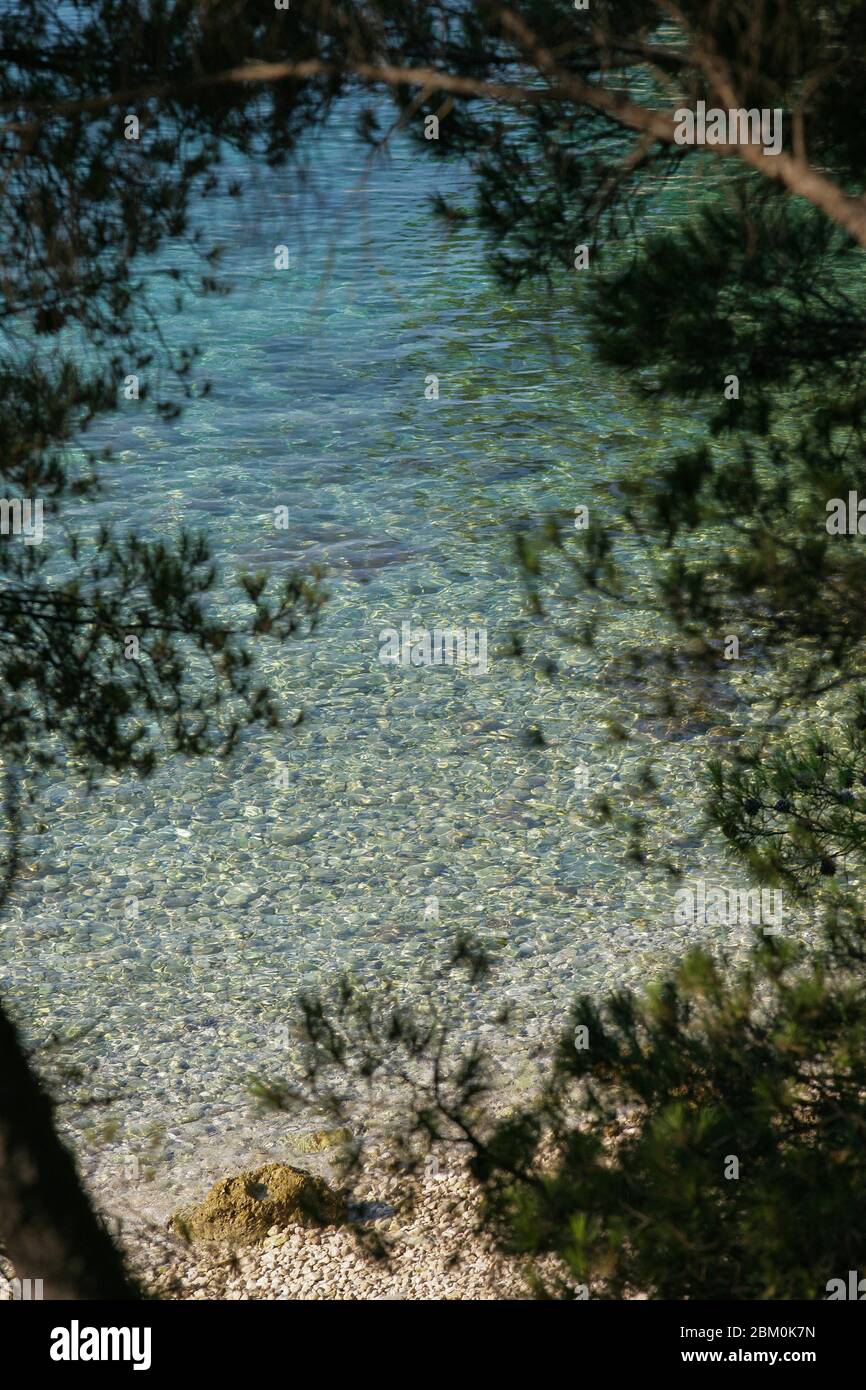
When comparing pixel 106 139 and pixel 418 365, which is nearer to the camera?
pixel 106 139

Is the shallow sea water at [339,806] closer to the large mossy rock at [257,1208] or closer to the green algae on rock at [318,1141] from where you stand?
the green algae on rock at [318,1141]

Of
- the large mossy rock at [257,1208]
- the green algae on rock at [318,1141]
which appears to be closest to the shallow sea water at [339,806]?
the green algae on rock at [318,1141]

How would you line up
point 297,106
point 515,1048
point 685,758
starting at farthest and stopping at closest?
point 685,758, point 515,1048, point 297,106

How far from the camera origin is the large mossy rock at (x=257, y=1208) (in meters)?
4.60

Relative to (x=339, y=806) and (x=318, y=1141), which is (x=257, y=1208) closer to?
(x=318, y=1141)

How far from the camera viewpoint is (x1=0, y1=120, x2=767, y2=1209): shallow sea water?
18.6ft

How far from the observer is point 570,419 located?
42.0 ft

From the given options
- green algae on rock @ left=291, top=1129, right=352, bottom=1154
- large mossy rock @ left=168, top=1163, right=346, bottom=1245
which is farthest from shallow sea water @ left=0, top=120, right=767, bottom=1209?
large mossy rock @ left=168, top=1163, right=346, bottom=1245

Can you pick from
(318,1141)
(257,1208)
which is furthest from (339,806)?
(257,1208)

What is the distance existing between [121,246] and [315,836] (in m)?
4.27

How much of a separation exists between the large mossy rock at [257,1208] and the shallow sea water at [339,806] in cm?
27

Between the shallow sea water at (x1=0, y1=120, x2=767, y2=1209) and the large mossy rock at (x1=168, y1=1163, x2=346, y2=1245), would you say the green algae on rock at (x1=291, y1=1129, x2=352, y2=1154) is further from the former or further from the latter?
the large mossy rock at (x1=168, y1=1163, x2=346, y2=1245)
